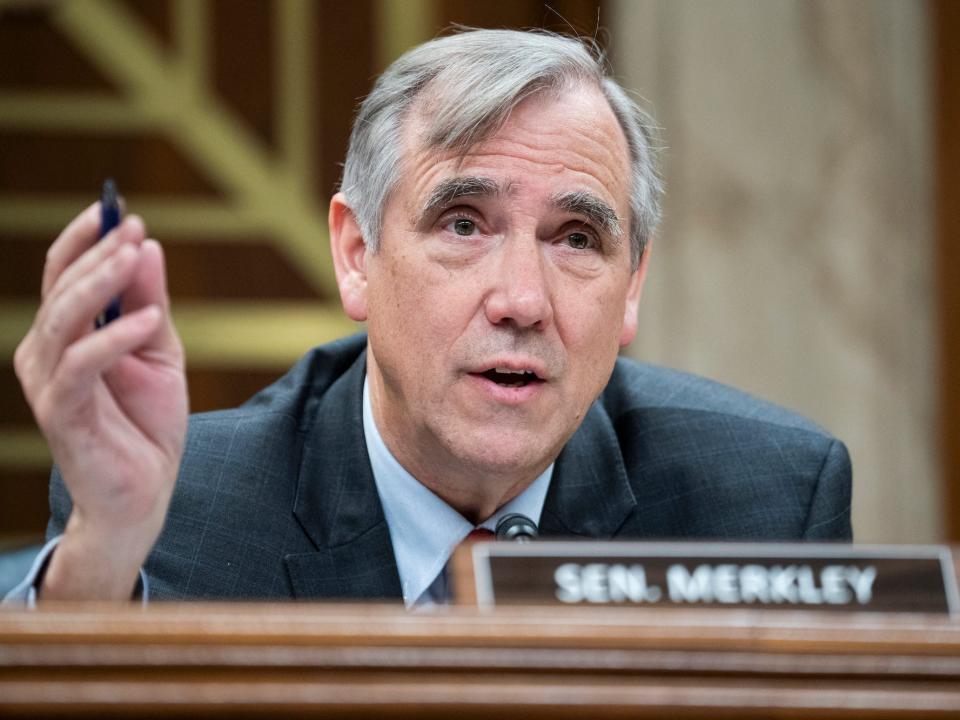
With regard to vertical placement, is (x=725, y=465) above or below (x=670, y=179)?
below

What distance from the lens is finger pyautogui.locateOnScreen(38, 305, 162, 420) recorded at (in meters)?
1.20

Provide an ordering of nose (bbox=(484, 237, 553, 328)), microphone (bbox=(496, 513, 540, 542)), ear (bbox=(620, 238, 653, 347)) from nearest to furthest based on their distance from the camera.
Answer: microphone (bbox=(496, 513, 540, 542)) → nose (bbox=(484, 237, 553, 328)) → ear (bbox=(620, 238, 653, 347))

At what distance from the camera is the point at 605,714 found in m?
0.98

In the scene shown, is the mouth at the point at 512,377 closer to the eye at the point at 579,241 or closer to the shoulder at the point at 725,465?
the eye at the point at 579,241

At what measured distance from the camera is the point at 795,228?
355cm

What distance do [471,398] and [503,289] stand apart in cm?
16

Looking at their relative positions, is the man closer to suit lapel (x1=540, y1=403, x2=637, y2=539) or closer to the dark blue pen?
suit lapel (x1=540, y1=403, x2=637, y2=539)

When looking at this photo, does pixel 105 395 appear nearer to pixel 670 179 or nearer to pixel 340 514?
pixel 340 514

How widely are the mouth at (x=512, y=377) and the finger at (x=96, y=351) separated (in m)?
0.69

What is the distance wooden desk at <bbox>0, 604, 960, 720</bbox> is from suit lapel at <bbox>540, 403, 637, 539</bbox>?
110 cm

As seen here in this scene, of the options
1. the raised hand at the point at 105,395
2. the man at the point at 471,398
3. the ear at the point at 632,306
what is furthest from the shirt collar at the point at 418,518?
the raised hand at the point at 105,395

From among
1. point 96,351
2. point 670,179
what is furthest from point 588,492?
point 670,179

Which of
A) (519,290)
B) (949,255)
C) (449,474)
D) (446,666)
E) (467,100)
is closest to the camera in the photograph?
(446,666)

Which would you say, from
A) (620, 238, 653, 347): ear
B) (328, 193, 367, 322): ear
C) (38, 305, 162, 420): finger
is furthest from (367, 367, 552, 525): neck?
(38, 305, 162, 420): finger
